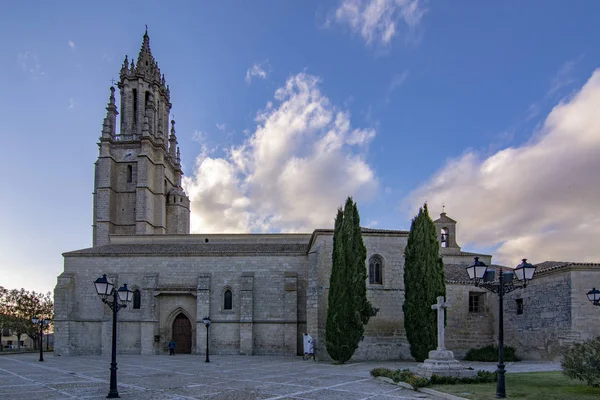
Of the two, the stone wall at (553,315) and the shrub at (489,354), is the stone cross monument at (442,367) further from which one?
the shrub at (489,354)

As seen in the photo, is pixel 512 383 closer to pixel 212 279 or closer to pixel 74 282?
pixel 212 279

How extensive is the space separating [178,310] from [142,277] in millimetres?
3122

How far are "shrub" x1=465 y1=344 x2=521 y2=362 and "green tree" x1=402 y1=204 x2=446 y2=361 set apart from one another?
3.77 metres

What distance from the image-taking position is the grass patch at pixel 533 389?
11.0 meters

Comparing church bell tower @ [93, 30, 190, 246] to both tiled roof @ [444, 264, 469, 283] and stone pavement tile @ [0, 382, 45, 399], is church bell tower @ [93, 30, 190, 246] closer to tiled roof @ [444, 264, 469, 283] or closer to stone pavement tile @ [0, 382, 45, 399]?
tiled roof @ [444, 264, 469, 283]

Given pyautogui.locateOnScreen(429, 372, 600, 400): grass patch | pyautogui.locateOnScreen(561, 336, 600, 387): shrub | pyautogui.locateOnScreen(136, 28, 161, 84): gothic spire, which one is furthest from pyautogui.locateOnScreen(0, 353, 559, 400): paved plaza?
pyautogui.locateOnScreen(136, 28, 161, 84): gothic spire

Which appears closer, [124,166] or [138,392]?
[138,392]

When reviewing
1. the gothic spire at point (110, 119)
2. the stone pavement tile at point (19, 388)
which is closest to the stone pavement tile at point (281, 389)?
the stone pavement tile at point (19, 388)

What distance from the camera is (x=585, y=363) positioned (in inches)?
444

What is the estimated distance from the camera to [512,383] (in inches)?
514

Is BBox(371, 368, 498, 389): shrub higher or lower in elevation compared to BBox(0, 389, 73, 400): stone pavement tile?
higher

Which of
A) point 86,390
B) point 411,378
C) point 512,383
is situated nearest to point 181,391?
point 86,390

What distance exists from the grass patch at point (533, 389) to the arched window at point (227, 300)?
18.6 metres

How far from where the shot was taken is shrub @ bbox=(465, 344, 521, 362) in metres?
23.0
